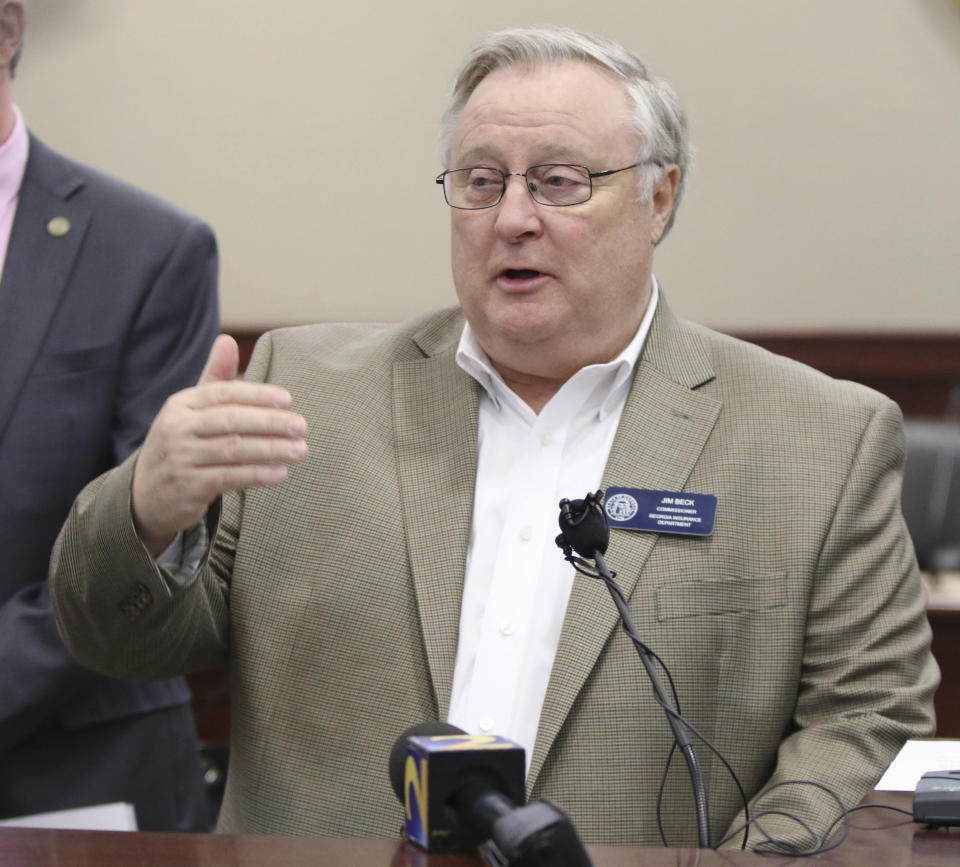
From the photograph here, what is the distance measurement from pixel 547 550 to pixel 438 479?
182mm

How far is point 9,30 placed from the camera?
6.63ft

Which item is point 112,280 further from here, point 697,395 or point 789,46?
point 789,46

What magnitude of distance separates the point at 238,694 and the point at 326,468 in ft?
1.08

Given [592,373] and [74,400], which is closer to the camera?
[592,373]

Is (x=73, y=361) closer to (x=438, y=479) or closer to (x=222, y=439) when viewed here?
(x=438, y=479)

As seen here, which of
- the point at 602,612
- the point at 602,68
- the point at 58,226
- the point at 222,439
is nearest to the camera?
the point at 222,439

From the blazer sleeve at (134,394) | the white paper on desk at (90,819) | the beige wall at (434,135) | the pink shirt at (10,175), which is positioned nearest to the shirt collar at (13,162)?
the pink shirt at (10,175)

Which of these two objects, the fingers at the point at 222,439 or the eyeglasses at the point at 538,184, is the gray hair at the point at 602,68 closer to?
the eyeglasses at the point at 538,184

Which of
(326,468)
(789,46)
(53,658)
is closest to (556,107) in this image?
(326,468)

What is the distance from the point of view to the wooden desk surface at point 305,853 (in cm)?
106

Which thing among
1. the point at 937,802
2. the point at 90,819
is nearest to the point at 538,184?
the point at 937,802

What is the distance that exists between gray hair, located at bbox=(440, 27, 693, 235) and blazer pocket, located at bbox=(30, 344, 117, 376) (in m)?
0.62

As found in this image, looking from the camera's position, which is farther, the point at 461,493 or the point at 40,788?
the point at 40,788

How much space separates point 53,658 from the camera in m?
1.93
